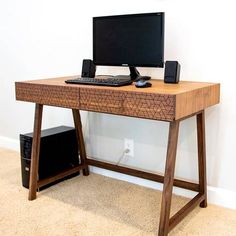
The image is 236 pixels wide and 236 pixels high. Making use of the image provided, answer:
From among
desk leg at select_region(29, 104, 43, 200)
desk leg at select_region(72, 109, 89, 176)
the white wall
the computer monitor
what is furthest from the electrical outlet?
desk leg at select_region(29, 104, 43, 200)

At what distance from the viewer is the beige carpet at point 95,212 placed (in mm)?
1761

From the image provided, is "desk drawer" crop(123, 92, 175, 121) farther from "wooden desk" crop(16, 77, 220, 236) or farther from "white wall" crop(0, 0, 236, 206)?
"white wall" crop(0, 0, 236, 206)

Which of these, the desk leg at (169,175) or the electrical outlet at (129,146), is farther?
the electrical outlet at (129,146)

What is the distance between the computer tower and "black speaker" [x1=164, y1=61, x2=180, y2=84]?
0.91m

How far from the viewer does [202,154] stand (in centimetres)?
191

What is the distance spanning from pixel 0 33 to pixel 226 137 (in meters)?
2.15

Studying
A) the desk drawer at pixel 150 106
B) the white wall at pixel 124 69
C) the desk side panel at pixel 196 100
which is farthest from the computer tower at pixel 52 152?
the desk side panel at pixel 196 100

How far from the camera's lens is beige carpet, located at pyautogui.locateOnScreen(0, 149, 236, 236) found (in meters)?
1.76

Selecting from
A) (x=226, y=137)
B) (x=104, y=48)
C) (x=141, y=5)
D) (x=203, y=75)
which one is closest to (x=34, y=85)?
(x=104, y=48)

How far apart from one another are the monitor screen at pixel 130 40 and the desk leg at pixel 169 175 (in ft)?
1.53

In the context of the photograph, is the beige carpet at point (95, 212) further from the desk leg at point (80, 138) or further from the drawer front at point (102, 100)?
the drawer front at point (102, 100)

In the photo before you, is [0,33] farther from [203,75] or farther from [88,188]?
[203,75]

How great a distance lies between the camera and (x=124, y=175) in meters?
2.41

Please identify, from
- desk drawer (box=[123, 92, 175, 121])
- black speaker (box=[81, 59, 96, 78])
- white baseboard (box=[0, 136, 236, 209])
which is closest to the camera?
desk drawer (box=[123, 92, 175, 121])
